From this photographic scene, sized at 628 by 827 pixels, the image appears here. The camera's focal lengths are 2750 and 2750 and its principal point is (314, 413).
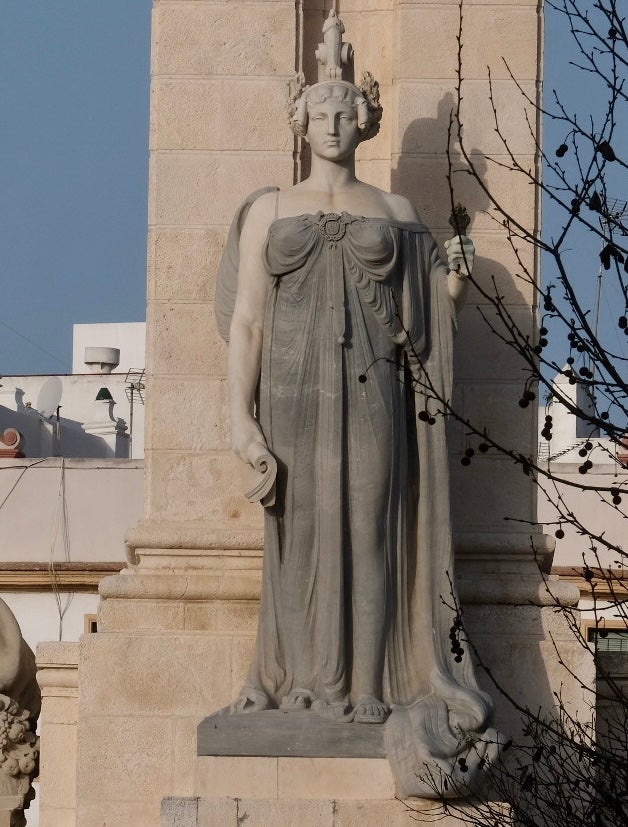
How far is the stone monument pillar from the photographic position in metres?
13.5

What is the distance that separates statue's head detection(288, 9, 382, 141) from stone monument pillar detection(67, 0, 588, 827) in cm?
86

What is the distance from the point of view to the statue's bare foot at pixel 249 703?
1247 cm

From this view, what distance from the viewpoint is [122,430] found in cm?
4106

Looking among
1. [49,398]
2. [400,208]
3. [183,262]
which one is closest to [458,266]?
[400,208]

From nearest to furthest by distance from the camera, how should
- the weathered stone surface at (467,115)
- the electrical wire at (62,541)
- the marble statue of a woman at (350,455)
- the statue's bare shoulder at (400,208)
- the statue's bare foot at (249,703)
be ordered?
the statue's bare foot at (249,703)
the marble statue of a woman at (350,455)
the statue's bare shoulder at (400,208)
the weathered stone surface at (467,115)
the electrical wire at (62,541)

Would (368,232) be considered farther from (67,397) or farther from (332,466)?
(67,397)

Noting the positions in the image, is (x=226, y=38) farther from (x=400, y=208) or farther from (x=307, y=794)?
(x=307, y=794)

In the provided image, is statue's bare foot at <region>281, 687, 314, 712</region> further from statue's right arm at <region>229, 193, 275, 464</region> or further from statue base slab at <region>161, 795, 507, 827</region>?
statue's right arm at <region>229, 193, 275, 464</region>

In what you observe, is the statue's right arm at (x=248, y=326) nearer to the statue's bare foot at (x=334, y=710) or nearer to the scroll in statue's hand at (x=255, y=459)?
the scroll in statue's hand at (x=255, y=459)

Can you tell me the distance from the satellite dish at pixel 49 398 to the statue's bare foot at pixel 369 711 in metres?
28.3

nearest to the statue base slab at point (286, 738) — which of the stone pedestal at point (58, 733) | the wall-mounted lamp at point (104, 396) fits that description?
the stone pedestal at point (58, 733)

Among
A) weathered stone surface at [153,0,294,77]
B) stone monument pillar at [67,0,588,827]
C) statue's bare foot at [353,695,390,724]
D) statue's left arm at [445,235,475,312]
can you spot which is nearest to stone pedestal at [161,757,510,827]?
statue's bare foot at [353,695,390,724]

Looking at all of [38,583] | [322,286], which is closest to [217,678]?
Result: [322,286]

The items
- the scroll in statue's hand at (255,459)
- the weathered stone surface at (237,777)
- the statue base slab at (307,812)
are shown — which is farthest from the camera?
the scroll in statue's hand at (255,459)
